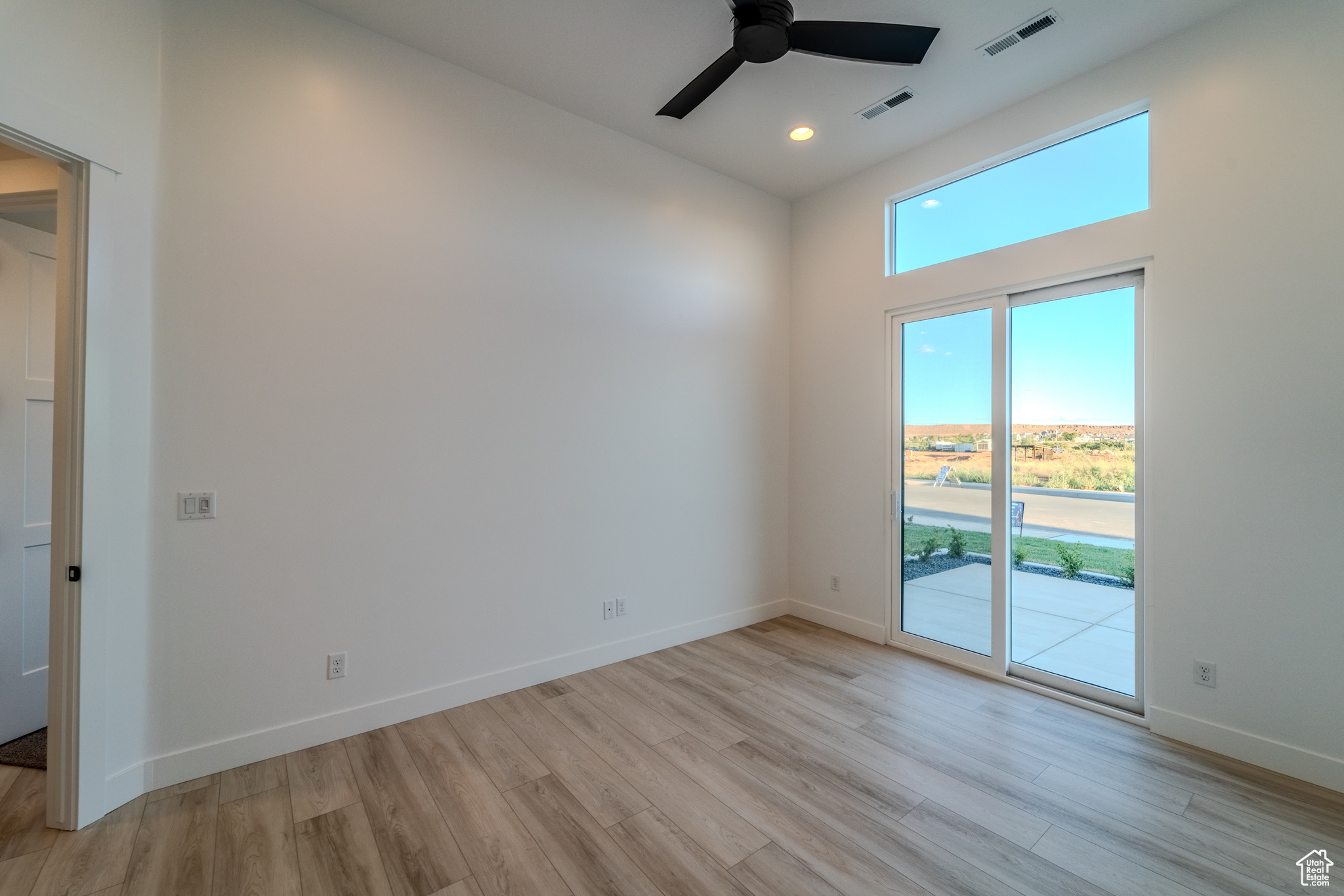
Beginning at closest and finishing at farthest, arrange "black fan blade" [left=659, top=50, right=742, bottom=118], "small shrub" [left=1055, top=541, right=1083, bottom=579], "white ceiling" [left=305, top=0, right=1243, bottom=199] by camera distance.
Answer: "black fan blade" [left=659, top=50, right=742, bottom=118] < "white ceiling" [left=305, top=0, right=1243, bottom=199] < "small shrub" [left=1055, top=541, right=1083, bottom=579]

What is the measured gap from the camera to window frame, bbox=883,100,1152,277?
117 inches

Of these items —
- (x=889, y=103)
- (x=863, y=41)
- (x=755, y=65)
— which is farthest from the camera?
(x=889, y=103)

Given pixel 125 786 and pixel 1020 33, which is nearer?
pixel 125 786

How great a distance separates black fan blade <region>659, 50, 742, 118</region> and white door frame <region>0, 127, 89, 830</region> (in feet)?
7.75

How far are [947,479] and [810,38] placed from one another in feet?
8.94

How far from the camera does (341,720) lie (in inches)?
104

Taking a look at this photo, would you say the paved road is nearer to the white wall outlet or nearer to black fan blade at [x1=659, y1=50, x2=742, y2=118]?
black fan blade at [x1=659, y1=50, x2=742, y2=118]

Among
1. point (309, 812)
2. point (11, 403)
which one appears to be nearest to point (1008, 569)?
point (309, 812)

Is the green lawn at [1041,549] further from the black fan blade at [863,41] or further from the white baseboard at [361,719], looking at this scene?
the black fan blade at [863,41]

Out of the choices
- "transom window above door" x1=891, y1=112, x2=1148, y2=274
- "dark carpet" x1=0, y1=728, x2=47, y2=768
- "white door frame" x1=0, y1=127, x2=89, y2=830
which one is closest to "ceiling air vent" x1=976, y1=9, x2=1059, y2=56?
"transom window above door" x1=891, y1=112, x2=1148, y2=274

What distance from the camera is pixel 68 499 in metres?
2.01

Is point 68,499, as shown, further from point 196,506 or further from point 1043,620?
point 1043,620

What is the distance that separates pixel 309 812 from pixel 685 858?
146cm

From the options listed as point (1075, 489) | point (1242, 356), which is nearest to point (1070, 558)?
point (1075, 489)
